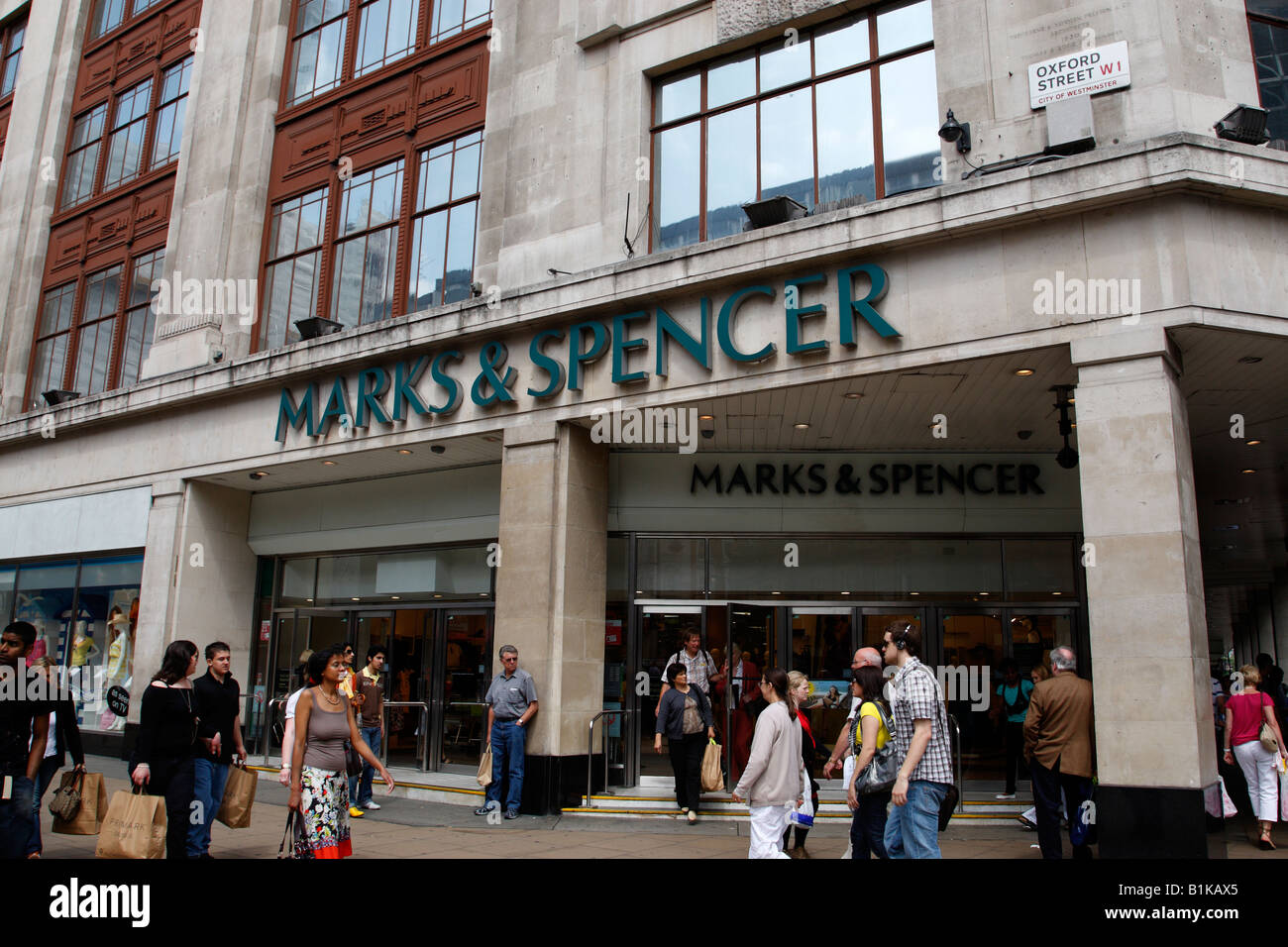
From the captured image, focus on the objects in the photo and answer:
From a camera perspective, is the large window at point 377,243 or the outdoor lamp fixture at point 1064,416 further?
the large window at point 377,243

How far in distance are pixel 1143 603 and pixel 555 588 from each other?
22.2 feet

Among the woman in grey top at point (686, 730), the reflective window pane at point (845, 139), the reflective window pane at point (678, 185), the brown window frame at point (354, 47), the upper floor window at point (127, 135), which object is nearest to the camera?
the woman in grey top at point (686, 730)

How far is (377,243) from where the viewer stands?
15.8 metres

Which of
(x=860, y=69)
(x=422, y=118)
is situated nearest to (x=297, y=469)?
(x=422, y=118)

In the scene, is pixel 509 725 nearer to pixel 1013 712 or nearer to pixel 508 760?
pixel 508 760

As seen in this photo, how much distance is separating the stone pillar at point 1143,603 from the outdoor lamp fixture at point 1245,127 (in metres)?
2.18

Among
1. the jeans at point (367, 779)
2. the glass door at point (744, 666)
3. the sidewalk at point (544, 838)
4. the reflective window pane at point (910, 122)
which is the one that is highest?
the reflective window pane at point (910, 122)

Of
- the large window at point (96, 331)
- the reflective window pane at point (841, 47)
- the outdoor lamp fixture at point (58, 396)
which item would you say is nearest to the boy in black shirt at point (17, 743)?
the reflective window pane at point (841, 47)

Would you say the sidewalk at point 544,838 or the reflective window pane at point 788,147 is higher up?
the reflective window pane at point 788,147

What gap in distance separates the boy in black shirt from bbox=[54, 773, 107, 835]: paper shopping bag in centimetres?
44

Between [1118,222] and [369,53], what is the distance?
12.9 m

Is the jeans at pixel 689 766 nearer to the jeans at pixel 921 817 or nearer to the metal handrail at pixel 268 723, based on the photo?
the jeans at pixel 921 817

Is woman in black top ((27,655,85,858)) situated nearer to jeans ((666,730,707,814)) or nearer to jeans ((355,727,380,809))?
jeans ((355,727,380,809))

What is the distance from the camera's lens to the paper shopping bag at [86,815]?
302 inches
